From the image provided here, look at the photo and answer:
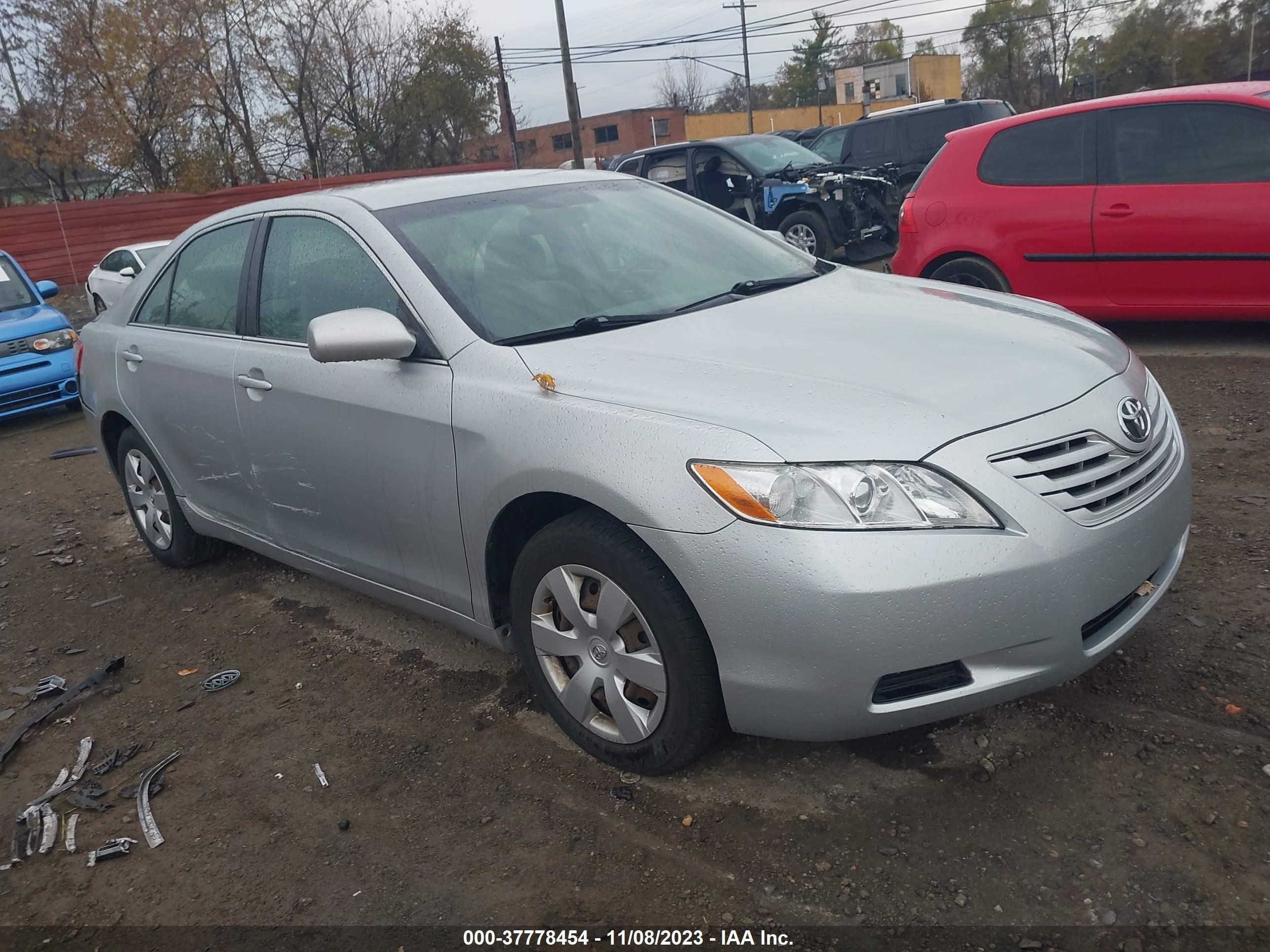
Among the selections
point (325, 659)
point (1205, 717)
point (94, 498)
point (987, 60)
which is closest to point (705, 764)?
point (1205, 717)

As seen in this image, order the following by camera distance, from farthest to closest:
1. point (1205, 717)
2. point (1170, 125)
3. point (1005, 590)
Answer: point (1170, 125), point (1205, 717), point (1005, 590)

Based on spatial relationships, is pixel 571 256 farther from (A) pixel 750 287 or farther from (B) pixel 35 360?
(B) pixel 35 360

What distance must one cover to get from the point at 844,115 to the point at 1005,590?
183 ft

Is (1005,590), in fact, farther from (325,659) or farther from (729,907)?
(325,659)

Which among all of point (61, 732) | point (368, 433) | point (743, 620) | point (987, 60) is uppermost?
point (987, 60)

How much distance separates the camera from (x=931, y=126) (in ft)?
43.3

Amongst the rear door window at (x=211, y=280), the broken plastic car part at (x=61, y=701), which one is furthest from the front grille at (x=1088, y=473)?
the broken plastic car part at (x=61, y=701)

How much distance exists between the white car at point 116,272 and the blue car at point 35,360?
15.2 feet

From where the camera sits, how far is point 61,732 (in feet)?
11.8

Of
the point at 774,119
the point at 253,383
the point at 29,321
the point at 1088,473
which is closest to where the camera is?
the point at 1088,473

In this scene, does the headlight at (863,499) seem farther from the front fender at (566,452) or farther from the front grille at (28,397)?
the front grille at (28,397)

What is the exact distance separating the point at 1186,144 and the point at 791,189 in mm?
6034

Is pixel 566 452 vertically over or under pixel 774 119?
under

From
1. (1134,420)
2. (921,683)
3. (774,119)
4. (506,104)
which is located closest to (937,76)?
(774,119)
